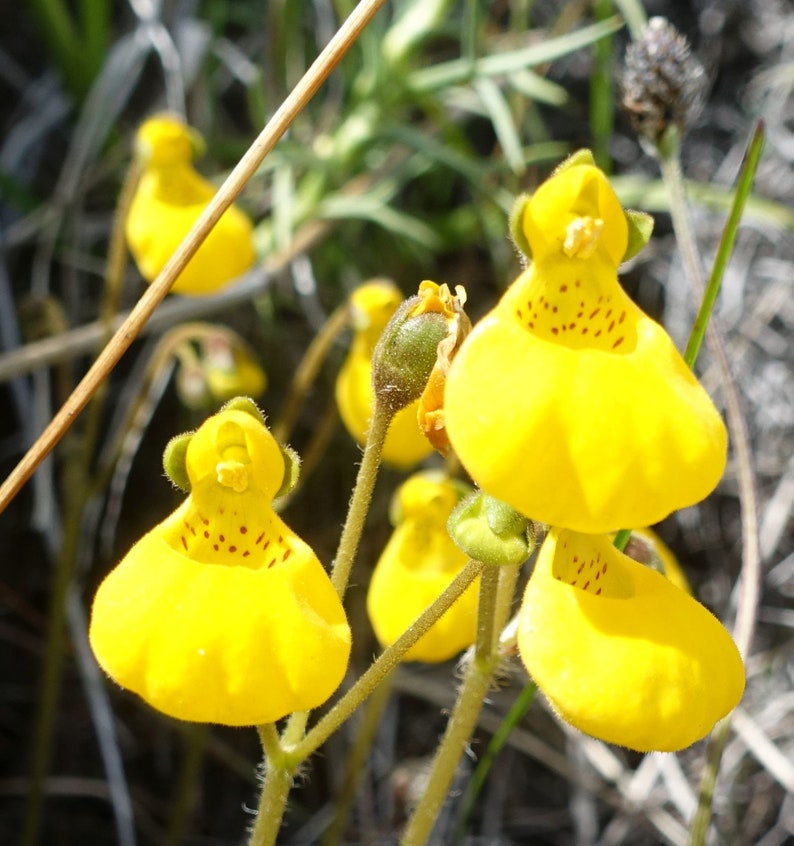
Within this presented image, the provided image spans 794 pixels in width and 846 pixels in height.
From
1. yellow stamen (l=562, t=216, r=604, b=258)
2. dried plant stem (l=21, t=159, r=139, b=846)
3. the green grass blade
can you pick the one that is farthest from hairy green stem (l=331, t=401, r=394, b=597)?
dried plant stem (l=21, t=159, r=139, b=846)

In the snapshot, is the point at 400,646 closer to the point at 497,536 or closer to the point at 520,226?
the point at 497,536

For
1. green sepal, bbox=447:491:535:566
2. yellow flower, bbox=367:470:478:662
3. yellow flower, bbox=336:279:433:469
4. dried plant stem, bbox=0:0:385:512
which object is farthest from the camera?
yellow flower, bbox=336:279:433:469

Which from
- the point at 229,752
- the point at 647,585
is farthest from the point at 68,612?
the point at 647,585

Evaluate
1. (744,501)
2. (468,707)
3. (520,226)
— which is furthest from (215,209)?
(744,501)

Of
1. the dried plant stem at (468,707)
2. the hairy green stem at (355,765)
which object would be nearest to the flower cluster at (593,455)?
the dried plant stem at (468,707)

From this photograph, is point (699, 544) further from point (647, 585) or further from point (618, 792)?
point (647, 585)

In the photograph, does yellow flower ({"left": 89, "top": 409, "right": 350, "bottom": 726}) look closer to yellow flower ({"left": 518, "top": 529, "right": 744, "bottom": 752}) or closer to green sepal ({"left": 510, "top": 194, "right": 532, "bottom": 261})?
yellow flower ({"left": 518, "top": 529, "right": 744, "bottom": 752})
